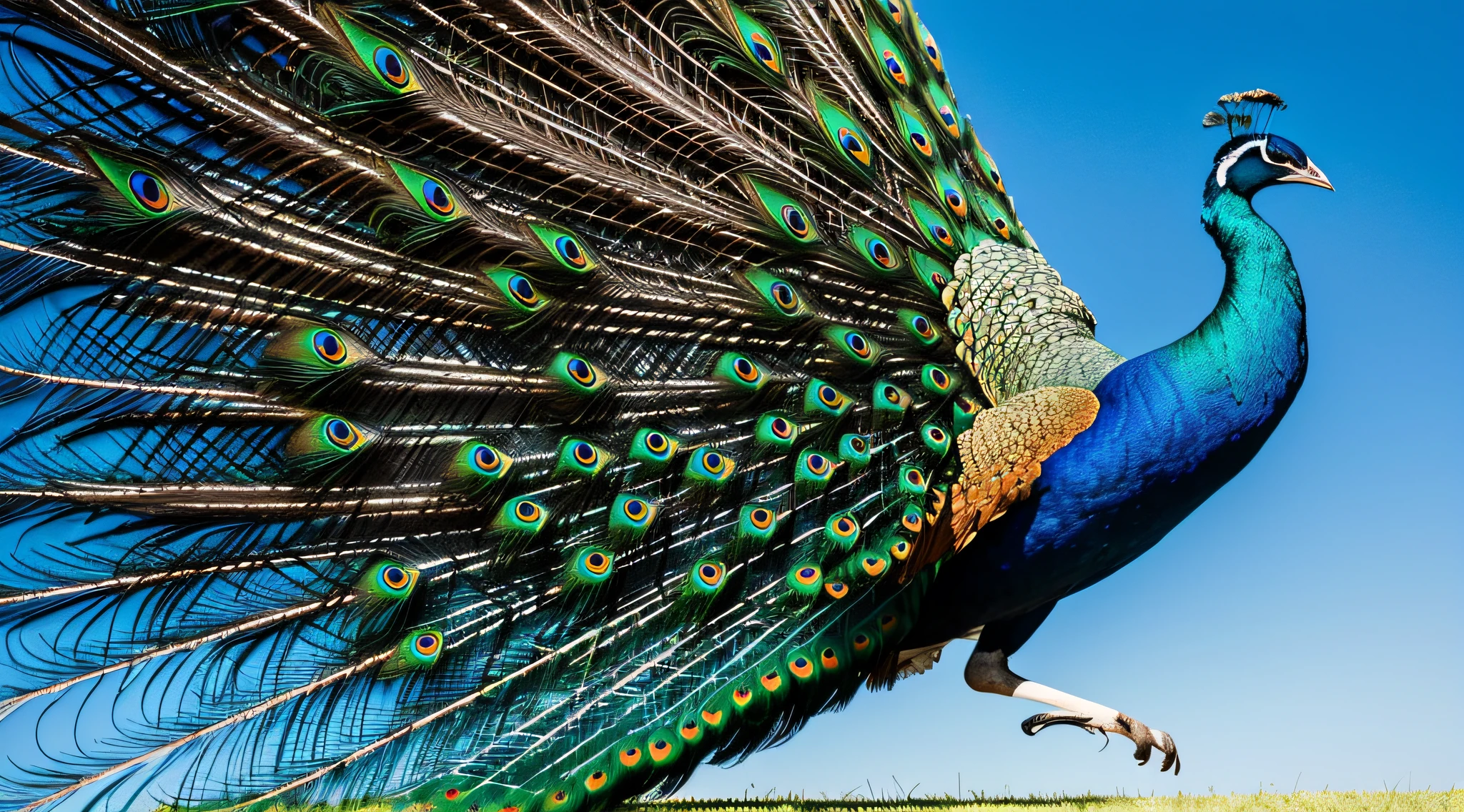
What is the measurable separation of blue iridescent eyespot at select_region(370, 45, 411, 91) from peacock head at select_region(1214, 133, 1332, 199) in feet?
12.4

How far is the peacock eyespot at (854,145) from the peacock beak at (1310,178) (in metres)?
2.09

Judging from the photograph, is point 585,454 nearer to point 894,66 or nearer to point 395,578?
point 395,578

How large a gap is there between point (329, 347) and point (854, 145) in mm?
2318

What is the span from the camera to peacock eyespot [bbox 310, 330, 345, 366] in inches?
154

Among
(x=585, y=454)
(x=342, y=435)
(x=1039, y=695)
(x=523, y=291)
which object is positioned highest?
(x=523, y=291)

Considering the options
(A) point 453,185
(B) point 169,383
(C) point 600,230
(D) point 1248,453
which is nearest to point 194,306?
(B) point 169,383

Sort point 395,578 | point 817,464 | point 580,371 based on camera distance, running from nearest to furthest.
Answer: point 395,578
point 580,371
point 817,464

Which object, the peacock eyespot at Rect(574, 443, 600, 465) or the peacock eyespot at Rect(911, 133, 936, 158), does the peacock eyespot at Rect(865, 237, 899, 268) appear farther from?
the peacock eyespot at Rect(574, 443, 600, 465)

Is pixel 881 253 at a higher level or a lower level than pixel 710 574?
A: higher

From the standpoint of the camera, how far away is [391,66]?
3938 millimetres

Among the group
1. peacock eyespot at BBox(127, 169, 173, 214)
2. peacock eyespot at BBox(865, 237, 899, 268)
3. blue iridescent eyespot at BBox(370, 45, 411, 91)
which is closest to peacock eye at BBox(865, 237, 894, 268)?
peacock eyespot at BBox(865, 237, 899, 268)

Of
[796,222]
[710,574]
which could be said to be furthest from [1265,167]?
[710,574]

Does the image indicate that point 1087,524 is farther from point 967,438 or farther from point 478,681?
point 478,681

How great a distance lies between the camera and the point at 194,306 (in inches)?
149
